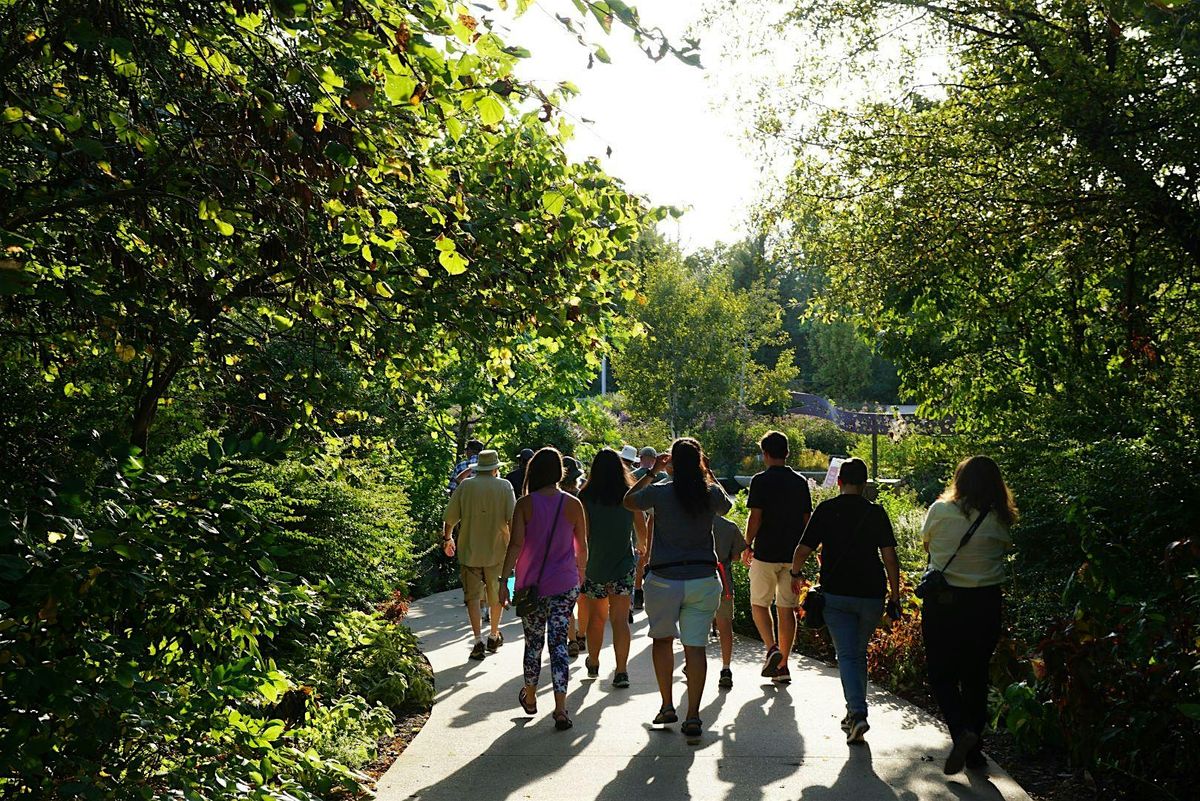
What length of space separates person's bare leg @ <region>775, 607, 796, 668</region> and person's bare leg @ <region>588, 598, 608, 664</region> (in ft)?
4.69

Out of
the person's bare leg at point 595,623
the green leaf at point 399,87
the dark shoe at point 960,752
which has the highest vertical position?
the green leaf at point 399,87

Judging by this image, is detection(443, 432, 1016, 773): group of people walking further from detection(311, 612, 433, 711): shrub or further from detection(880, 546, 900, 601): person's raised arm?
detection(311, 612, 433, 711): shrub

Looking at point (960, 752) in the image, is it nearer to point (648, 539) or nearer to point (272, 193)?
point (648, 539)

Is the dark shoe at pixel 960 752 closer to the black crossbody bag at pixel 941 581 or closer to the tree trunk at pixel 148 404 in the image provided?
the black crossbody bag at pixel 941 581

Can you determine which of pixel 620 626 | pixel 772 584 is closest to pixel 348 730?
pixel 620 626

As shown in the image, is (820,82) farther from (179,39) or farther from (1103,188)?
(179,39)

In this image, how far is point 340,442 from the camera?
287 inches

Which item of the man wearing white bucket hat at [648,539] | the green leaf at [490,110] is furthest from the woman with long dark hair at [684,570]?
the green leaf at [490,110]

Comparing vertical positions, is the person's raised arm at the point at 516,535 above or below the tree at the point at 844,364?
below

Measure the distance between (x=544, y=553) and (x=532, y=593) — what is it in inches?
11.7

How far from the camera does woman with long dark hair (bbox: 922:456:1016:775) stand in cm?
682

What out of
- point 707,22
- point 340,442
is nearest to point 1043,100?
point 707,22

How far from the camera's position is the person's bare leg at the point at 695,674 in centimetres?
759

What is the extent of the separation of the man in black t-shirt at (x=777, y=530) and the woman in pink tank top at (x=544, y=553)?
1.65 meters
